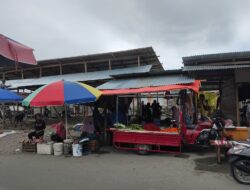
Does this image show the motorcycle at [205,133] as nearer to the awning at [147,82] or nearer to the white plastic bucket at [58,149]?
the awning at [147,82]

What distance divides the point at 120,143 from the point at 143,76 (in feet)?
17.8

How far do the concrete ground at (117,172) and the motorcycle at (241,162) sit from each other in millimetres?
193

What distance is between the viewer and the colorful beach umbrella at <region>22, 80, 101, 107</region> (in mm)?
9984

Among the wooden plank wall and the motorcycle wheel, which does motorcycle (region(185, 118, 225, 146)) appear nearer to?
the motorcycle wheel

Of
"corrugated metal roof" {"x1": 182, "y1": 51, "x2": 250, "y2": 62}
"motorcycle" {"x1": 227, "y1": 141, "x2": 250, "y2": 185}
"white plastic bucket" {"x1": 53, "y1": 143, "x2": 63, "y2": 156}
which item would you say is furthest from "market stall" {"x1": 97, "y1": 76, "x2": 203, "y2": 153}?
"corrugated metal roof" {"x1": 182, "y1": 51, "x2": 250, "y2": 62}

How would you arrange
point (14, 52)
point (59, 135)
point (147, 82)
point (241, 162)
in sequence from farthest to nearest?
point (147, 82), point (59, 135), point (241, 162), point (14, 52)

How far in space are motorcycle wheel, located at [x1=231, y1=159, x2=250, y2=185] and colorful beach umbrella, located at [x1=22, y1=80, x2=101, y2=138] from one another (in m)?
5.31

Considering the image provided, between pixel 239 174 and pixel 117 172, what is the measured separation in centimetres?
298

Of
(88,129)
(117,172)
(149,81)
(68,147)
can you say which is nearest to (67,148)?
(68,147)

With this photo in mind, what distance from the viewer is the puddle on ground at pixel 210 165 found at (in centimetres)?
782

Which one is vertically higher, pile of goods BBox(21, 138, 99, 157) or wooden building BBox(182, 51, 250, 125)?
wooden building BBox(182, 51, 250, 125)

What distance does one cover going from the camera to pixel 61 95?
10094 millimetres

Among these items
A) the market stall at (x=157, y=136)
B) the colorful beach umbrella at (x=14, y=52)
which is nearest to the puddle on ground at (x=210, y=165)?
the market stall at (x=157, y=136)

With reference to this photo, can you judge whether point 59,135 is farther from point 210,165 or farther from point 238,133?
point 238,133
